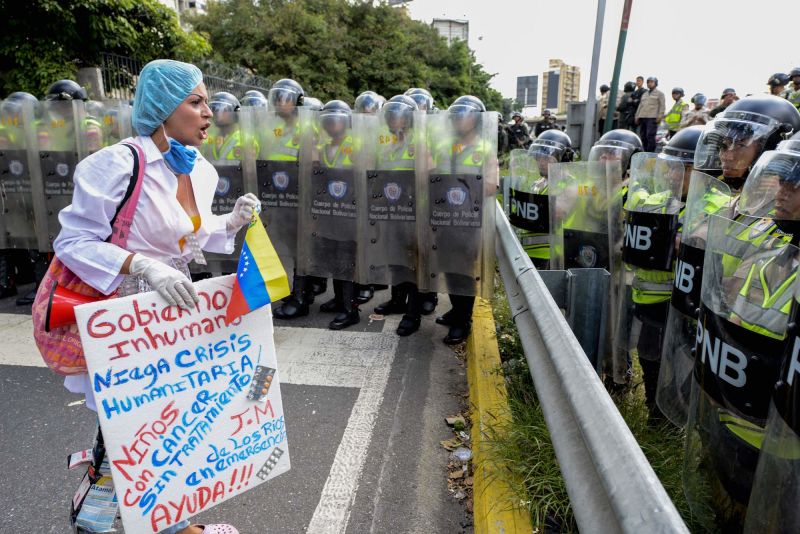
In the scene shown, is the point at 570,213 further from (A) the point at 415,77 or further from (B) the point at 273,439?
(A) the point at 415,77

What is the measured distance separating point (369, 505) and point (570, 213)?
85.8 inches

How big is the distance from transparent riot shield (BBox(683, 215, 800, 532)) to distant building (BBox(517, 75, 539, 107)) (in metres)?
137

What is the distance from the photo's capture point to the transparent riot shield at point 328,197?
17.1 ft

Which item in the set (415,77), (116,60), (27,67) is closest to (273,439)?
(27,67)

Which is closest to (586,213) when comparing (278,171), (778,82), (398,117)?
(398,117)

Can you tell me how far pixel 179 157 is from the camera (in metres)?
2.20

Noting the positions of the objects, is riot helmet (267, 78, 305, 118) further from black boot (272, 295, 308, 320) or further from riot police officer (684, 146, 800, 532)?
riot police officer (684, 146, 800, 532)

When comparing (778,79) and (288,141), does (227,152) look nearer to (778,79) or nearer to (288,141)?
(288,141)

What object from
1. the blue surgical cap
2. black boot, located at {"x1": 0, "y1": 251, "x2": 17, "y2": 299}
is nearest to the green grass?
the blue surgical cap

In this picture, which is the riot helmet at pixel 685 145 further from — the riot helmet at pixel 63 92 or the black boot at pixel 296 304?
the riot helmet at pixel 63 92

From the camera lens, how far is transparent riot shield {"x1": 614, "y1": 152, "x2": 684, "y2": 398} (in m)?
3.19

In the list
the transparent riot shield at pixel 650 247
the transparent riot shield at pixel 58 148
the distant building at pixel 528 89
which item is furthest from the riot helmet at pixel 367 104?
the distant building at pixel 528 89

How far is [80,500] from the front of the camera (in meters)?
2.14

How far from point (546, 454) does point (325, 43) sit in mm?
25846
